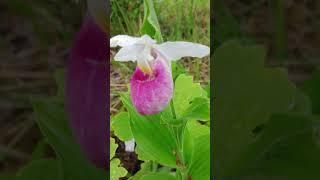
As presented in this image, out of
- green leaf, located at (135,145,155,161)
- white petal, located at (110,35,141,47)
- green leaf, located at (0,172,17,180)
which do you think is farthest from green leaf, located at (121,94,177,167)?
green leaf, located at (0,172,17,180)

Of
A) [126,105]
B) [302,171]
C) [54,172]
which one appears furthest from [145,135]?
[302,171]

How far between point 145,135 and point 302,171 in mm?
291

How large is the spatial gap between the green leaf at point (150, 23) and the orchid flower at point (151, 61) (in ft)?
0.05

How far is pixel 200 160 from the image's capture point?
48.6 inches

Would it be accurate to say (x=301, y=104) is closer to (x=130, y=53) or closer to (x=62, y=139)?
(x=130, y=53)

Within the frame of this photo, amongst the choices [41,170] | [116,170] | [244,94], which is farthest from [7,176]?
[244,94]

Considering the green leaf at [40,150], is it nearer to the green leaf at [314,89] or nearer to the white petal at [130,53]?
the white petal at [130,53]

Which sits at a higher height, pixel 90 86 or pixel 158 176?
pixel 90 86

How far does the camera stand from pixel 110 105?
1.20 meters

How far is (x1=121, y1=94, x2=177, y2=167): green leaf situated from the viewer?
3.98 feet

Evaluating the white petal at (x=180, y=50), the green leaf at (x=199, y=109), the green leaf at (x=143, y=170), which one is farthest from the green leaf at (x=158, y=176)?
the white petal at (x=180, y=50)

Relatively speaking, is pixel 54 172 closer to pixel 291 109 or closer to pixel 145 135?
pixel 145 135

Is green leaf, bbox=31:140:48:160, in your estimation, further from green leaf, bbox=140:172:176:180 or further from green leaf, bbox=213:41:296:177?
green leaf, bbox=213:41:296:177

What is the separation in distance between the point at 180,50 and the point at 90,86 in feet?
0.57
